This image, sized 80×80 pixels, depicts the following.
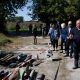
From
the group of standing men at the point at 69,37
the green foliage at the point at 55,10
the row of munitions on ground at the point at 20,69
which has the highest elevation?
the green foliage at the point at 55,10

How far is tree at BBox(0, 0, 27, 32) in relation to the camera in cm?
5658

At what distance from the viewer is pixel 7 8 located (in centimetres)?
6025

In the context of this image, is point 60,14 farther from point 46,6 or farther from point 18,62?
point 18,62

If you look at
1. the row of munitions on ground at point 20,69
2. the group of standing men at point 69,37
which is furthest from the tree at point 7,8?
the row of munitions on ground at point 20,69

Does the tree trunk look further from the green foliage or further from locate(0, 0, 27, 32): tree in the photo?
the green foliage

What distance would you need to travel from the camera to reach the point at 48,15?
2314 inches

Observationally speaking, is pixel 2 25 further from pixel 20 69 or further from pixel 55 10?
pixel 20 69

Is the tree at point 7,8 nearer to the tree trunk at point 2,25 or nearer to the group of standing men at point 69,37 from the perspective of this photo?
→ the tree trunk at point 2,25

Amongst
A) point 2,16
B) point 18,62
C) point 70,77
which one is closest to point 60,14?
point 2,16

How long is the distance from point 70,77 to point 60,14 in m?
41.2

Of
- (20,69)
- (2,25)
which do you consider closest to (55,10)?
(2,25)

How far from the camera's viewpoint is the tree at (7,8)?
56.6 m

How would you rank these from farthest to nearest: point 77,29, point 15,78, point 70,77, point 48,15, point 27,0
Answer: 1. point 27,0
2. point 48,15
3. point 77,29
4. point 70,77
5. point 15,78

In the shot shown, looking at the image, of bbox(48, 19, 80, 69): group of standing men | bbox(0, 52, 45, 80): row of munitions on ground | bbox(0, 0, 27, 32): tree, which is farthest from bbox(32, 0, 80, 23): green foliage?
bbox(0, 52, 45, 80): row of munitions on ground
